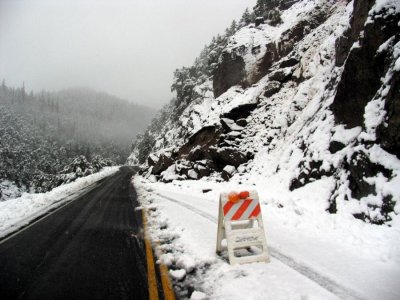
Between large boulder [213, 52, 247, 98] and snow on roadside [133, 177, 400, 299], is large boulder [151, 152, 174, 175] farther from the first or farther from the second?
snow on roadside [133, 177, 400, 299]

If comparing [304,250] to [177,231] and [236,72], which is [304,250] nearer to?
[177,231]

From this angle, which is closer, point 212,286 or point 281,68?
point 212,286

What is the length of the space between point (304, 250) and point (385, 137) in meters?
4.13

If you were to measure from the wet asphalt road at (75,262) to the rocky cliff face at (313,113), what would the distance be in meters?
6.03

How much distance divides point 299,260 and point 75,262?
4.48m

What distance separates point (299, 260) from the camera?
5086 millimetres

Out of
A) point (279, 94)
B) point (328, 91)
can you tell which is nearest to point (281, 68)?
point (279, 94)

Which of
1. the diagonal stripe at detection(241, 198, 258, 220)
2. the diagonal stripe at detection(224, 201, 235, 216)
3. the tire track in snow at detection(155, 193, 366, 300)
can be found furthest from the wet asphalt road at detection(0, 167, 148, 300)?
the tire track in snow at detection(155, 193, 366, 300)

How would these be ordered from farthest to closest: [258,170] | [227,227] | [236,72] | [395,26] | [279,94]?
[236,72], [279,94], [258,170], [395,26], [227,227]

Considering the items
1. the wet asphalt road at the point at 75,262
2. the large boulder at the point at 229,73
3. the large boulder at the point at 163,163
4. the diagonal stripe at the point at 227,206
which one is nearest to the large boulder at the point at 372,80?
the diagonal stripe at the point at 227,206

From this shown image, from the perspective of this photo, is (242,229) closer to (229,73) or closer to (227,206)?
(227,206)

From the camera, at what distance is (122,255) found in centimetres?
562

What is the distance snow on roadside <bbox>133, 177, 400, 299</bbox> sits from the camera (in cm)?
395

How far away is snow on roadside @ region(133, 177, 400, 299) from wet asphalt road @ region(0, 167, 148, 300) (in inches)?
28.1
